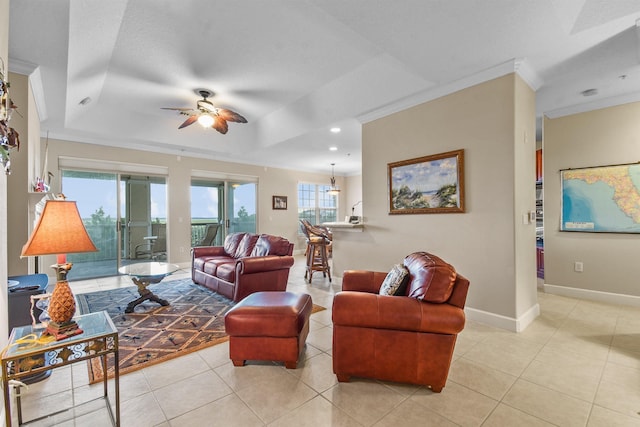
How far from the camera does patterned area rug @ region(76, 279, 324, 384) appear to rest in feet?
7.73

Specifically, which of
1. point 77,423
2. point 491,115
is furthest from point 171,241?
point 491,115

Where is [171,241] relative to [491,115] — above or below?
below

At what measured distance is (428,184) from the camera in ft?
11.5

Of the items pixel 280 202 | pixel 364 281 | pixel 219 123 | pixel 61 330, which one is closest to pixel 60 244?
pixel 61 330

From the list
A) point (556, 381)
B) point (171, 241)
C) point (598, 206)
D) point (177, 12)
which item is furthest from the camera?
point (171, 241)

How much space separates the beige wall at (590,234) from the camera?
11.7ft

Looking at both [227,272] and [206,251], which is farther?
[206,251]

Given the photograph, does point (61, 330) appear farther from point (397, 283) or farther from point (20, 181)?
point (20, 181)

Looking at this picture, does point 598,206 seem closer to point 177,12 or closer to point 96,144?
point 177,12

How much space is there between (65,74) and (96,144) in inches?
106

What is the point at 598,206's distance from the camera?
12.3 feet

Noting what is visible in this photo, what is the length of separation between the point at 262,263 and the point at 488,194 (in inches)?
111

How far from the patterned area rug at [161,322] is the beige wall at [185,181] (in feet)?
4.16

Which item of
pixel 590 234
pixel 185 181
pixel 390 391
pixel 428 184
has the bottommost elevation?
pixel 390 391
